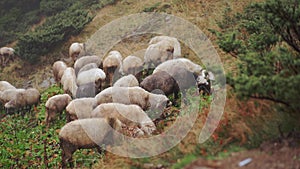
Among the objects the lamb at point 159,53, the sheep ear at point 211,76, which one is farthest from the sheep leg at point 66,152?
the lamb at point 159,53

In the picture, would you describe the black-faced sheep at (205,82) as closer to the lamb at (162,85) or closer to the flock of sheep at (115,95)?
Answer: the flock of sheep at (115,95)

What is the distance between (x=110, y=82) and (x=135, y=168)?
246 inches

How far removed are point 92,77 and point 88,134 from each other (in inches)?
153

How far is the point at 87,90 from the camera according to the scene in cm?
1127

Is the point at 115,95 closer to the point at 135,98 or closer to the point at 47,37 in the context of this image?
the point at 135,98

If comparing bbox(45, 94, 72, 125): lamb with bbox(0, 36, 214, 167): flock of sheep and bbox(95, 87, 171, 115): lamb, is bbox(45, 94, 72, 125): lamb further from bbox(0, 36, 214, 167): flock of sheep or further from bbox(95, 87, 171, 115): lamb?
bbox(95, 87, 171, 115): lamb

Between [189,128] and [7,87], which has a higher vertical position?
[189,128]

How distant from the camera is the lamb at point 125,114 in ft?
27.4

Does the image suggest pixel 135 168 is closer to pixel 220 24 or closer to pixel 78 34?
pixel 220 24

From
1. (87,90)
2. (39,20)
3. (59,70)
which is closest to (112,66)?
(87,90)

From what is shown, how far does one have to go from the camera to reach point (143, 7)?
18578mm

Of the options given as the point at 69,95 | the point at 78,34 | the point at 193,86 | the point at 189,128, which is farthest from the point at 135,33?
the point at 189,128

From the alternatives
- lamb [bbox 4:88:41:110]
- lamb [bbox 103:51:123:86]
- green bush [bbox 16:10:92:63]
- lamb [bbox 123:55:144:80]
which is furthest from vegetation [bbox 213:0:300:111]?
green bush [bbox 16:10:92:63]

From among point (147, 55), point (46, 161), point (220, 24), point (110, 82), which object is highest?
point (220, 24)
